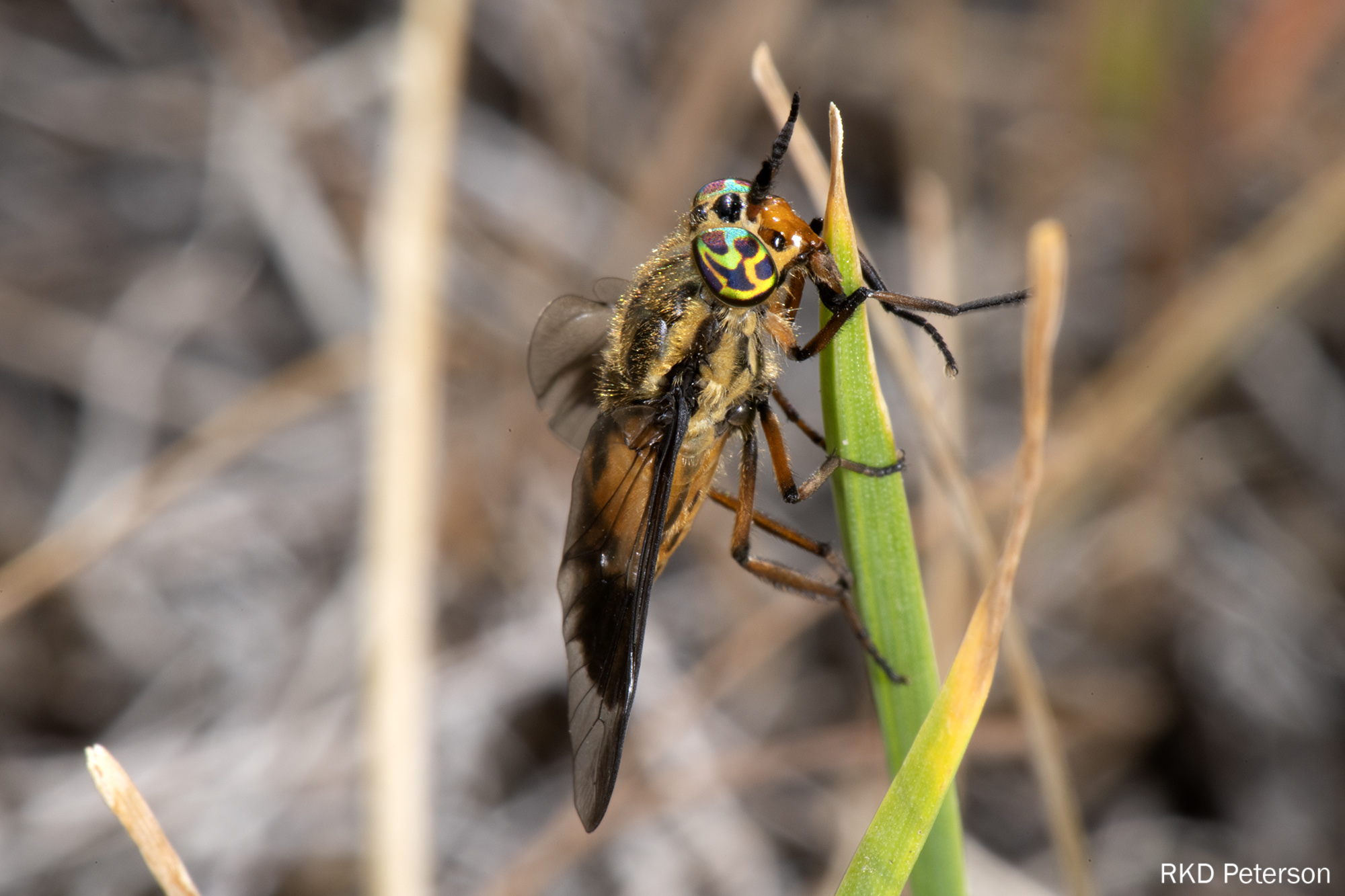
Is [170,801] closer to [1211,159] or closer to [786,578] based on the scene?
[786,578]

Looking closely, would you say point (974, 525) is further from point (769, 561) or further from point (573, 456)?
point (573, 456)

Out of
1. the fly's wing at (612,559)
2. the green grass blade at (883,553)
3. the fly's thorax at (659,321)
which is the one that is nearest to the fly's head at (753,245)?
the fly's thorax at (659,321)

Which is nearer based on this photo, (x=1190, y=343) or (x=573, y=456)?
(x=1190, y=343)

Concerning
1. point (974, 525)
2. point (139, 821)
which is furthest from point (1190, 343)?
point (139, 821)

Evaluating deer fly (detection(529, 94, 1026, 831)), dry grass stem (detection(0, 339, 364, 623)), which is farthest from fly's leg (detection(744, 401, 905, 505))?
dry grass stem (detection(0, 339, 364, 623))

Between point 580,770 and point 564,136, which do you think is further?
point 564,136

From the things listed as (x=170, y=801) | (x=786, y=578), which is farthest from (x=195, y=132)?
(x=786, y=578)
